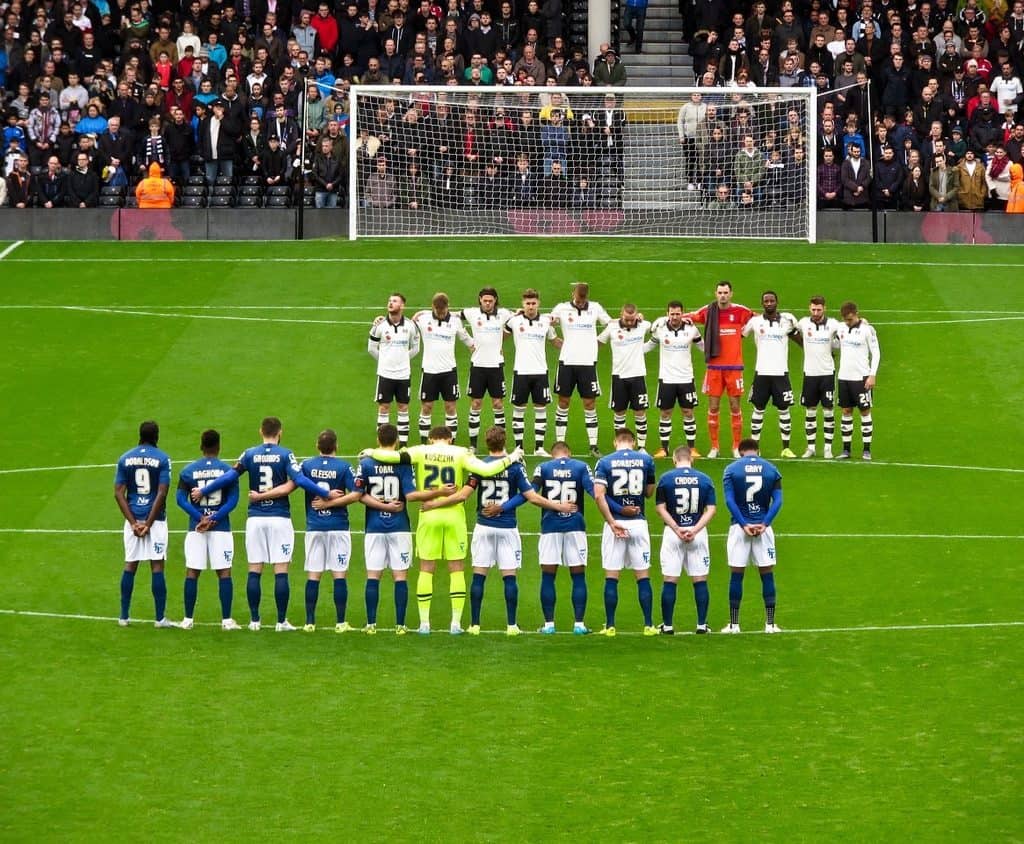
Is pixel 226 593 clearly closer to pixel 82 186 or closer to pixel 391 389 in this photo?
pixel 391 389

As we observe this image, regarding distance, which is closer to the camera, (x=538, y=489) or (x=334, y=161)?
(x=538, y=489)

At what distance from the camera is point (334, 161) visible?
123 feet

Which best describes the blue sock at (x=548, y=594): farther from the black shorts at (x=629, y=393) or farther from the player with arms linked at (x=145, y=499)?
the black shorts at (x=629, y=393)

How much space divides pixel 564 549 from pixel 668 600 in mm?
1209

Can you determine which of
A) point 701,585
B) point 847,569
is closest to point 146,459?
point 701,585

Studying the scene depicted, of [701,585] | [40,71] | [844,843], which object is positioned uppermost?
[40,71]

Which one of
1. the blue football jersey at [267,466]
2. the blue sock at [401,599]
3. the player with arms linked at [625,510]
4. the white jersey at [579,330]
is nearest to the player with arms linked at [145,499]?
the blue football jersey at [267,466]

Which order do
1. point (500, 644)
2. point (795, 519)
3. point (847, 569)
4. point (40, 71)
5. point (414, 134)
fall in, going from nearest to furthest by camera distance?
1. point (500, 644)
2. point (847, 569)
3. point (795, 519)
4. point (414, 134)
5. point (40, 71)

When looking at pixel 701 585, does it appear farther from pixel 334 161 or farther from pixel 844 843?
pixel 334 161

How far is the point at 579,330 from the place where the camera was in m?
26.1

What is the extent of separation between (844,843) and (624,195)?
74.4ft

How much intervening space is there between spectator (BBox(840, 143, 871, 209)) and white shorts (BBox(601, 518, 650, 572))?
62.1 ft

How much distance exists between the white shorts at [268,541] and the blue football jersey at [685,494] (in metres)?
3.89

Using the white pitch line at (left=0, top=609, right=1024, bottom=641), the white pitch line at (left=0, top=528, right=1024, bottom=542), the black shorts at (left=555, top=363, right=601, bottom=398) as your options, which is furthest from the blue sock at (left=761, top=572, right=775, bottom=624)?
the black shorts at (left=555, top=363, right=601, bottom=398)
